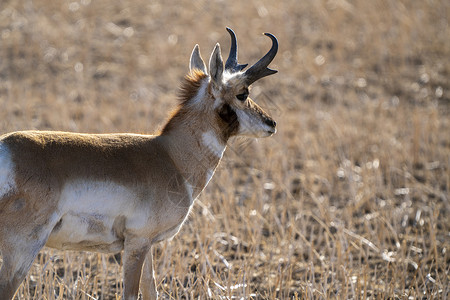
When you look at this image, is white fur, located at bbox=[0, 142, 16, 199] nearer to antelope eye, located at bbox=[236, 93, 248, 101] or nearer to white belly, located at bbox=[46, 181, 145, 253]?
white belly, located at bbox=[46, 181, 145, 253]

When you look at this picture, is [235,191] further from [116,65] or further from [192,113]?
[116,65]

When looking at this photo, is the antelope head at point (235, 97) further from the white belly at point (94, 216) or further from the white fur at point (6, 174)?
the white fur at point (6, 174)

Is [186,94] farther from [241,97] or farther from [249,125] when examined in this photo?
[249,125]

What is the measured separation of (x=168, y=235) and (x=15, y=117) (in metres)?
6.28

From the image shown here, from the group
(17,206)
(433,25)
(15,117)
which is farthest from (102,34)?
(17,206)

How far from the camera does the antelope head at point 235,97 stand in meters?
5.86

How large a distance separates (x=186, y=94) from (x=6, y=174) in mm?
1911

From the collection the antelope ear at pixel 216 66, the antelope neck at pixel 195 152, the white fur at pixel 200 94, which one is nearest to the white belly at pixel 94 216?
the antelope neck at pixel 195 152

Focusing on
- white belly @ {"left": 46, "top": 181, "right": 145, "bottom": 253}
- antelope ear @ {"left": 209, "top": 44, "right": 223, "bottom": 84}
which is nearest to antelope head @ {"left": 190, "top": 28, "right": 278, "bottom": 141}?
antelope ear @ {"left": 209, "top": 44, "right": 223, "bottom": 84}

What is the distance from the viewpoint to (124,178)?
5.31 metres

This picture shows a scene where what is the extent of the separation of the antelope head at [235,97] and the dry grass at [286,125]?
807 mm

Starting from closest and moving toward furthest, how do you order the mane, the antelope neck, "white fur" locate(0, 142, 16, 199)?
"white fur" locate(0, 142, 16, 199) → the antelope neck → the mane

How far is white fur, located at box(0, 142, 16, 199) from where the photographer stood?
4.74 m

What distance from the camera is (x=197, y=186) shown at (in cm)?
590
